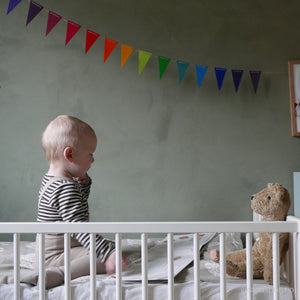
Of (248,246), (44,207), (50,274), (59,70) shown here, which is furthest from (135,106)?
(248,246)

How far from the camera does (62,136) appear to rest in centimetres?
135

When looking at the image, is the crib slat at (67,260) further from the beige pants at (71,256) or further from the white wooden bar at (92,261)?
the beige pants at (71,256)

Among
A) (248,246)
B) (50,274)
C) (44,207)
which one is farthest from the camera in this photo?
(44,207)

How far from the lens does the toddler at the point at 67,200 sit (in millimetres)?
1186

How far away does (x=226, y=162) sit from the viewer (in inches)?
84.3

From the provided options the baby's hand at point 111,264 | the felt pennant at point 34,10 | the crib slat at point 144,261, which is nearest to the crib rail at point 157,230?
the crib slat at point 144,261

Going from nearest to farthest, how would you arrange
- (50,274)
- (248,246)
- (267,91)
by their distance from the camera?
(248,246) → (50,274) → (267,91)

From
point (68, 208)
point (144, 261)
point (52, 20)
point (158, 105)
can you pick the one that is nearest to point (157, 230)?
point (144, 261)

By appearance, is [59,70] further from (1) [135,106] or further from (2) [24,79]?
(1) [135,106]

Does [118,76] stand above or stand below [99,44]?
below

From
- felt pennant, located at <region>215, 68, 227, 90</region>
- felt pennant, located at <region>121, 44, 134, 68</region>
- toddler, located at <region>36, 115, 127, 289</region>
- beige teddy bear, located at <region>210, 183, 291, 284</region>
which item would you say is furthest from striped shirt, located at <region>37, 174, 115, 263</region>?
felt pennant, located at <region>215, 68, 227, 90</region>

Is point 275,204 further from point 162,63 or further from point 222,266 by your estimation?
point 162,63

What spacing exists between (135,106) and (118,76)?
7.2 inches

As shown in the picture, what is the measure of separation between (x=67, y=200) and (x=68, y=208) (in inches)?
1.0
